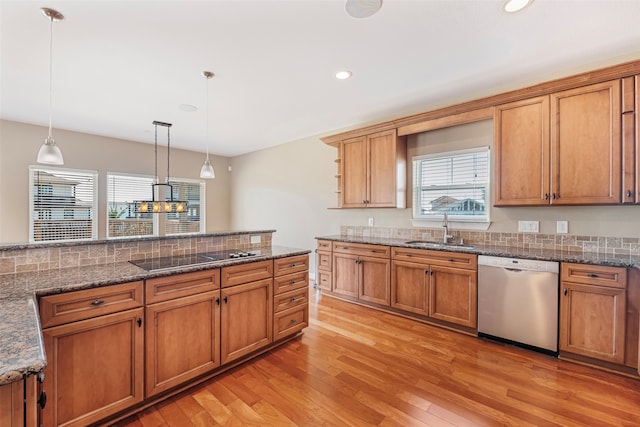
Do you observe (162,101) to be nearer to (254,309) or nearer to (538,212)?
(254,309)

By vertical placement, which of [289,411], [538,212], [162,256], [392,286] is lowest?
[289,411]

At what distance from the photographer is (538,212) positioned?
2.99m

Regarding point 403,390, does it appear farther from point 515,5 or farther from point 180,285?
point 515,5

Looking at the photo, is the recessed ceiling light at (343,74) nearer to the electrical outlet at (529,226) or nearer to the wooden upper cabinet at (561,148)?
the wooden upper cabinet at (561,148)

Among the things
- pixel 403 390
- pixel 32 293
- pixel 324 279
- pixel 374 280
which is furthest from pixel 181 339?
pixel 324 279

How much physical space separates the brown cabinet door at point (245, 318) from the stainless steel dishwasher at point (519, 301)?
7.05 ft

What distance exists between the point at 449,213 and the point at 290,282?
2291mm

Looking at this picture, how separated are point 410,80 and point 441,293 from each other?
93.0 inches

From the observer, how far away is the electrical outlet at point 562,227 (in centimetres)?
283

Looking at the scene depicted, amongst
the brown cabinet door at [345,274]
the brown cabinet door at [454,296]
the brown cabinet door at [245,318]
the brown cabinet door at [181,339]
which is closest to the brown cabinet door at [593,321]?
the brown cabinet door at [454,296]

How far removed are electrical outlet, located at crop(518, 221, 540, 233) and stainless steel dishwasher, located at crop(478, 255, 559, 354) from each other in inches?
23.5

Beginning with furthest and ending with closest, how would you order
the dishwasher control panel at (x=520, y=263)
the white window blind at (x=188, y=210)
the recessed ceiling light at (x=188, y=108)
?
the white window blind at (x=188, y=210) < the recessed ceiling light at (x=188, y=108) < the dishwasher control panel at (x=520, y=263)

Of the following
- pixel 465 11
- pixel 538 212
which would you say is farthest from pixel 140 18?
pixel 538 212

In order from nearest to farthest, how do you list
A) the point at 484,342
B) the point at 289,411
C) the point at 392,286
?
the point at 289,411, the point at 484,342, the point at 392,286
